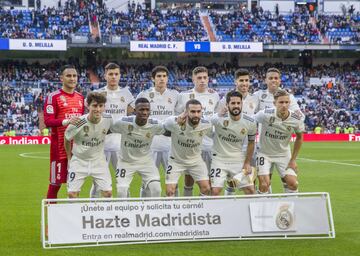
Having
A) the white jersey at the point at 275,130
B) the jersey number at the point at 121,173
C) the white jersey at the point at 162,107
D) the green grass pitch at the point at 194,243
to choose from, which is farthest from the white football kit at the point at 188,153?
the green grass pitch at the point at 194,243

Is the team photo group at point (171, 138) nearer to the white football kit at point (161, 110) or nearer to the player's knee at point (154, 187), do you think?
the player's knee at point (154, 187)

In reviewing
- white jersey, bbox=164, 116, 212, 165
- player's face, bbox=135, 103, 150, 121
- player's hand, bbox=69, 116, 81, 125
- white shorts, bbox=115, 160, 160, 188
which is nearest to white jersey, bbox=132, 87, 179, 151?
white jersey, bbox=164, 116, 212, 165

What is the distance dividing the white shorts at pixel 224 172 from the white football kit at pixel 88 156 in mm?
1511

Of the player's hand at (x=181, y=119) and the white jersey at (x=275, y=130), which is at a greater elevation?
the player's hand at (x=181, y=119)

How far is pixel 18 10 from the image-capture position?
48.3m

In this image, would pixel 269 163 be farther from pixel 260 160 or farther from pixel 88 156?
pixel 88 156

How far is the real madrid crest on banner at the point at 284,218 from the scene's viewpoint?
9.06 metres

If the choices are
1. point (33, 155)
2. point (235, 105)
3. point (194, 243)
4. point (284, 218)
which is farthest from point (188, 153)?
point (33, 155)

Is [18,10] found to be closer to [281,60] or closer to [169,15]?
[169,15]

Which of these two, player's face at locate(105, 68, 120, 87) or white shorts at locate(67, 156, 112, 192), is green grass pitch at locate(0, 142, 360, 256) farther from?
player's face at locate(105, 68, 120, 87)

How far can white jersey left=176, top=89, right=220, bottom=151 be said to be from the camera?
1091 centimetres

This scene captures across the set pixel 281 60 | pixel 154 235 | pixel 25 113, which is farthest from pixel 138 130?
pixel 281 60

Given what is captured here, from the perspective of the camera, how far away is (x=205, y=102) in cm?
1092

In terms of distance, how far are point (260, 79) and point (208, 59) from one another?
4374mm
